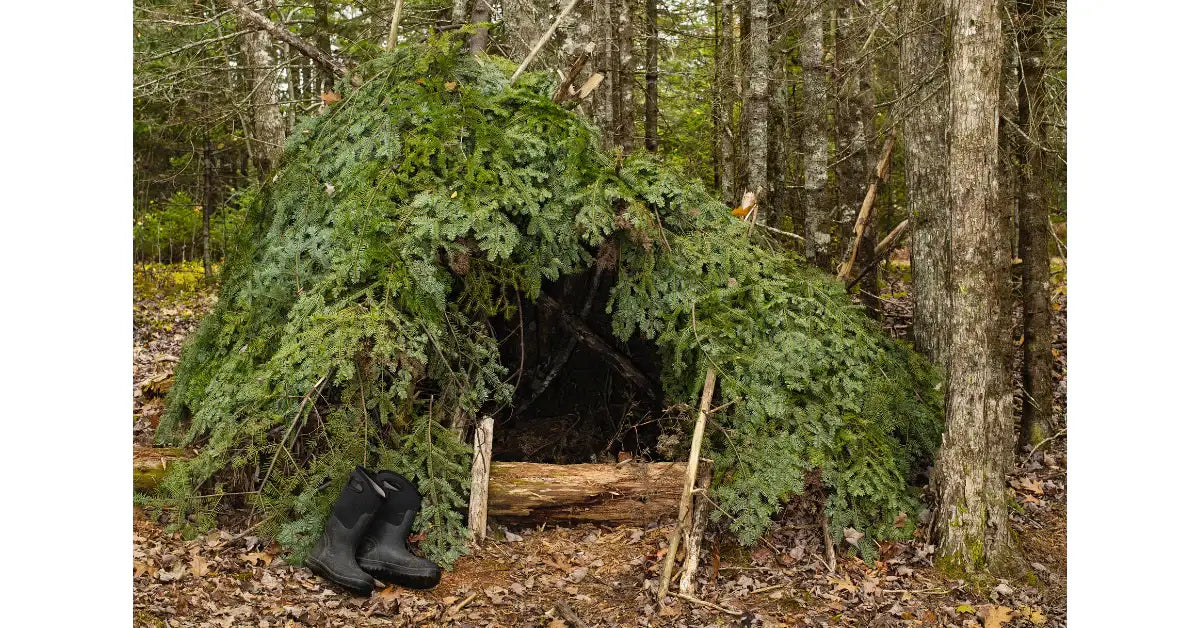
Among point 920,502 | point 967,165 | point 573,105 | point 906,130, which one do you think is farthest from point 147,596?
point 906,130

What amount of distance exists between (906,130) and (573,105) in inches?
110

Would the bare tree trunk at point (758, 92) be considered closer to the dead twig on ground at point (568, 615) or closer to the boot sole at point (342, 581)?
the dead twig on ground at point (568, 615)

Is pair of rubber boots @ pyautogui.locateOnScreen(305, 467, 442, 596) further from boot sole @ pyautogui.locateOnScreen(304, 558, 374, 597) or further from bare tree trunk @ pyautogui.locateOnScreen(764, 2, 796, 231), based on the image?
bare tree trunk @ pyautogui.locateOnScreen(764, 2, 796, 231)

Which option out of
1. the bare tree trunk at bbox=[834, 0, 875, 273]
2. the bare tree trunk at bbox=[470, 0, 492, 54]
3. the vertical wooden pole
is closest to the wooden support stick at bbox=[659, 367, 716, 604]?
the bare tree trunk at bbox=[470, 0, 492, 54]

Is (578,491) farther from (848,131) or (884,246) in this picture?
(848,131)

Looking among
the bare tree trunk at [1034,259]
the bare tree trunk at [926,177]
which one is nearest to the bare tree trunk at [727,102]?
the bare tree trunk at [926,177]

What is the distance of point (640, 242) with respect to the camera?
5.05 m

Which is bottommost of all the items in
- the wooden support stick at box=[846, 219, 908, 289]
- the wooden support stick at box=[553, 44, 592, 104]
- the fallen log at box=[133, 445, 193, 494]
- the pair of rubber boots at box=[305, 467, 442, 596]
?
the pair of rubber boots at box=[305, 467, 442, 596]

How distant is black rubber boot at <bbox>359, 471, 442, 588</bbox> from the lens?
430cm

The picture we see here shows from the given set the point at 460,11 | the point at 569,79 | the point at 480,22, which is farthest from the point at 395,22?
the point at 460,11

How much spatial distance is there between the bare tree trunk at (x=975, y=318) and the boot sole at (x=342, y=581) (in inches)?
124

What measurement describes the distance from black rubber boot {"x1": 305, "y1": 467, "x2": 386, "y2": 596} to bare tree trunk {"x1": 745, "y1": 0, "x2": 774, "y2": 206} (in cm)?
526

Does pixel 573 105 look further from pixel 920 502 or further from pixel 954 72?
pixel 920 502

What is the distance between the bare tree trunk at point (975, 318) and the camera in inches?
176
